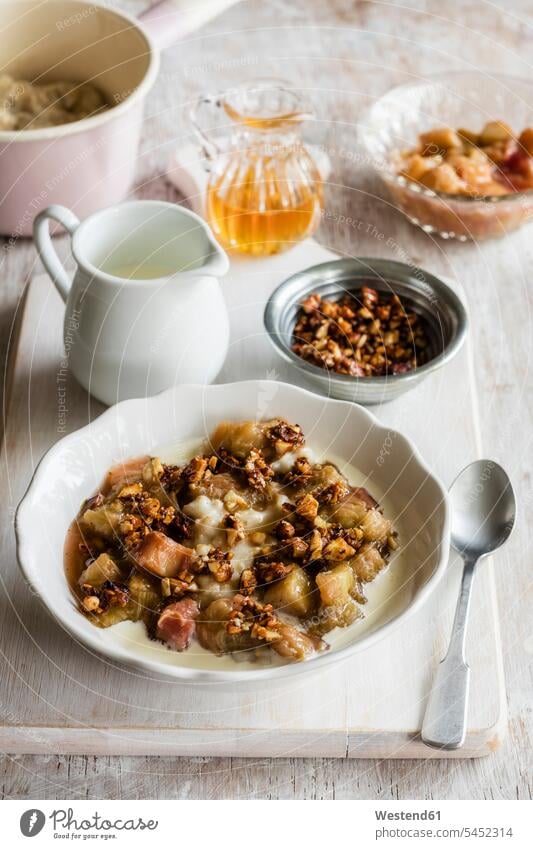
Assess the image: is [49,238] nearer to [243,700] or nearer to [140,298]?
[140,298]

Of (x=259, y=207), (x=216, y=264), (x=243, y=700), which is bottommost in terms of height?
(x=243, y=700)

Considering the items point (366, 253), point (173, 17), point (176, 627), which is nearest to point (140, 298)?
point (176, 627)

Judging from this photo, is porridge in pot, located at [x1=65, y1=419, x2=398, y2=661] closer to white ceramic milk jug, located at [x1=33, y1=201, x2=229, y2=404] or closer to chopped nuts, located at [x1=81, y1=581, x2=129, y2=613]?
chopped nuts, located at [x1=81, y1=581, x2=129, y2=613]

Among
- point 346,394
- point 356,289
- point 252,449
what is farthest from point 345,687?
point 356,289

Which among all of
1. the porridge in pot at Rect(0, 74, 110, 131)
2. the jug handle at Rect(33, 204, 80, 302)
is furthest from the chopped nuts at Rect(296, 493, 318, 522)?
the porridge in pot at Rect(0, 74, 110, 131)

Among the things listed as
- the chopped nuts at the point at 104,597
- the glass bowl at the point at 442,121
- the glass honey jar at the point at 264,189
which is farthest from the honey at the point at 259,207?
the chopped nuts at the point at 104,597

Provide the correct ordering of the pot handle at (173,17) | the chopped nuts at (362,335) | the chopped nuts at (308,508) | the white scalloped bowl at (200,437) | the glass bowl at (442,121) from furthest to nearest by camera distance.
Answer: the pot handle at (173,17) < the glass bowl at (442,121) < the chopped nuts at (362,335) < the chopped nuts at (308,508) < the white scalloped bowl at (200,437)

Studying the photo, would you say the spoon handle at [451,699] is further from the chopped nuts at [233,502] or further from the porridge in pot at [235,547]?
the chopped nuts at [233,502]
